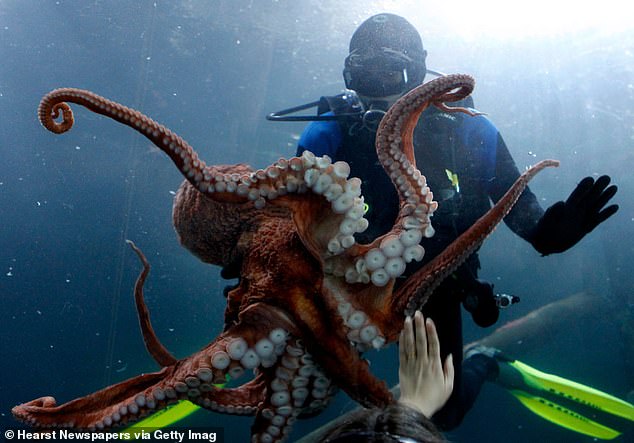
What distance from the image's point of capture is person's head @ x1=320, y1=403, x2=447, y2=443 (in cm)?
147

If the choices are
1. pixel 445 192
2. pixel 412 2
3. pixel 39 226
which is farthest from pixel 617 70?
pixel 39 226

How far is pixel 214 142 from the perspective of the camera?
20703 mm

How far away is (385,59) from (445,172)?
3.34 ft

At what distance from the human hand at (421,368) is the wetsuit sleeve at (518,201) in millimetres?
1641

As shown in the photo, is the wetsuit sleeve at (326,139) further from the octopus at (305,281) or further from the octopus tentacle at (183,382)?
the octopus tentacle at (183,382)

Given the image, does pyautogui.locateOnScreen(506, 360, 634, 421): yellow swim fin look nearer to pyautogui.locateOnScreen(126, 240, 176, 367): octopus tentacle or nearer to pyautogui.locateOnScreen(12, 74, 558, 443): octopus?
pyautogui.locateOnScreen(12, 74, 558, 443): octopus

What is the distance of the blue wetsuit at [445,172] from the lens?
3369mm

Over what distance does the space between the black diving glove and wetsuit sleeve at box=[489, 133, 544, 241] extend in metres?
0.25

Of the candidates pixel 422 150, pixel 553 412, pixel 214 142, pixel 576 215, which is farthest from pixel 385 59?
pixel 214 142

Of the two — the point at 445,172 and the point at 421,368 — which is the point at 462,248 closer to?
the point at 421,368

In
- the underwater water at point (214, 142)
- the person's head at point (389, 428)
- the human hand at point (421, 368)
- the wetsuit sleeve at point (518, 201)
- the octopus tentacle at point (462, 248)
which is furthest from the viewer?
the underwater water at point (214, 142)

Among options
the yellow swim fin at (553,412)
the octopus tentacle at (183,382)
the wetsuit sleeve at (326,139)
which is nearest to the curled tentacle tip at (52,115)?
the octopus tentacle at (183,382)

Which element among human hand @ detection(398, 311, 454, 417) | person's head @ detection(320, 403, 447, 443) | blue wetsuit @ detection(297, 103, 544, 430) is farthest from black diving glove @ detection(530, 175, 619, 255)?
person's head @ detection(320, 403, 447, 443)

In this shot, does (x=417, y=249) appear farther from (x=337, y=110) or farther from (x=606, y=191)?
(x=337, y=110)
